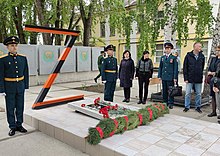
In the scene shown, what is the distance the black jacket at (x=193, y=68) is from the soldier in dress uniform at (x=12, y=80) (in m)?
3.75

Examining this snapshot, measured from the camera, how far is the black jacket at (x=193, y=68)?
5.36m

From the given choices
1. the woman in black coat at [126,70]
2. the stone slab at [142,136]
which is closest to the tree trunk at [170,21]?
the woman in black coat at [126,70]

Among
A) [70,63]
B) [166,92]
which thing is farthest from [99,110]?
[70,63]

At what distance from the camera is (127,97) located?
6.89 metres

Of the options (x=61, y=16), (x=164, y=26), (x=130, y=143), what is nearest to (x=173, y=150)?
(x=130, y=143)

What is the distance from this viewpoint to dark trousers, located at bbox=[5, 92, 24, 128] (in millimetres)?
3938

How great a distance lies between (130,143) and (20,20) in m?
14.2

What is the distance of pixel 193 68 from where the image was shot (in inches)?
211

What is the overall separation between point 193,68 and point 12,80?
4010mm

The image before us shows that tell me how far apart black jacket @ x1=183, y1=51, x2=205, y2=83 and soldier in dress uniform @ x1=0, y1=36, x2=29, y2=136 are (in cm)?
375

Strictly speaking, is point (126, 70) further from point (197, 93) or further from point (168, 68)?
point (197, 93)

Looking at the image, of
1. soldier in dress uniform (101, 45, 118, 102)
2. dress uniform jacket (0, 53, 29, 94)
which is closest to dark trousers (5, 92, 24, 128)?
dress uniform jacket (0, 53, 29, 94)

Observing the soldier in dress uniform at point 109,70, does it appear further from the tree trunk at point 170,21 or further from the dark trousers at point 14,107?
the dark trousers at point 14,107

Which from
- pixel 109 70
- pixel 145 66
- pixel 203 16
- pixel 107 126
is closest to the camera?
pixel 107 126
